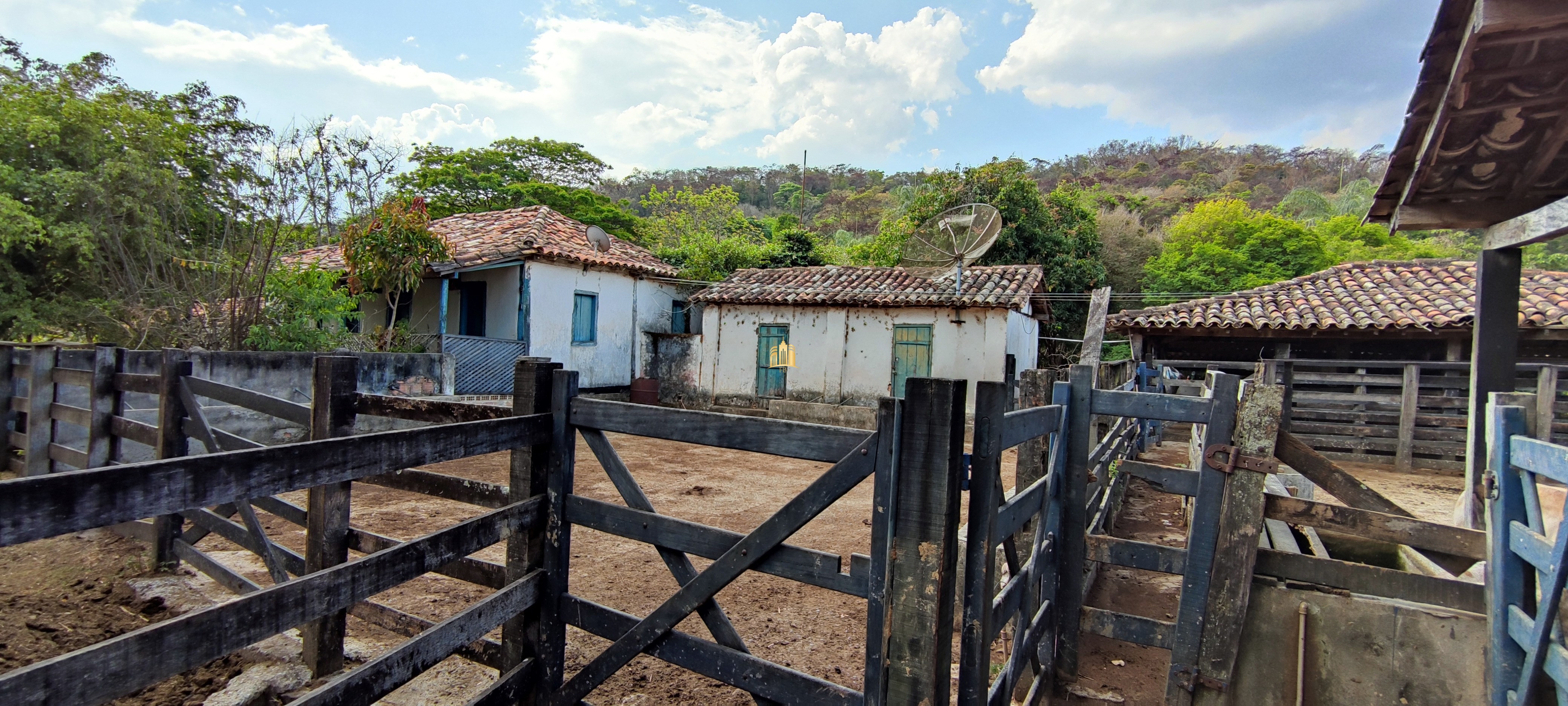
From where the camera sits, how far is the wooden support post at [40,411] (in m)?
5.27

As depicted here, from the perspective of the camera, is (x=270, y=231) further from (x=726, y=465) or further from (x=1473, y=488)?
(x=1473, y=488)

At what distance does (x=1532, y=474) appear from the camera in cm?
221

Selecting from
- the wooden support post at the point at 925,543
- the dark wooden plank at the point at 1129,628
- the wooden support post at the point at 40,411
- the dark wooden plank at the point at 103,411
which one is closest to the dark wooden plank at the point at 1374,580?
the dark wooden plank at the point at 1129,628

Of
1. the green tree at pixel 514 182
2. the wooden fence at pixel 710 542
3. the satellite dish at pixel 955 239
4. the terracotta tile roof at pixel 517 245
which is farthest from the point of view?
the green tree at pixel 514 182

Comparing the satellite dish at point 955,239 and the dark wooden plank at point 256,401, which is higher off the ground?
the satellite dish at point 955,239

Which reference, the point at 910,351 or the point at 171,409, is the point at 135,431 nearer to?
the point at 171,409

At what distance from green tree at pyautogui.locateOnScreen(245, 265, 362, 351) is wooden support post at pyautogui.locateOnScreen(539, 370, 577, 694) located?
834 cm

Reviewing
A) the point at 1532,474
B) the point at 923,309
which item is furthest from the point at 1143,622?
the point at 923,309

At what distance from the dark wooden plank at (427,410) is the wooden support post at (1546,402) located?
13.3 feet

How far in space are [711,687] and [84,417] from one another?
534cm

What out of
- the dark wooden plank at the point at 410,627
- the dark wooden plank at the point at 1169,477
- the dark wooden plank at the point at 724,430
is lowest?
the dark wooden plank at the point at 410,627

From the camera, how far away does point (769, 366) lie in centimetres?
1526

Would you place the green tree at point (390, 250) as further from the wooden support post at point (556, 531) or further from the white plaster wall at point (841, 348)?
the wooden support post at point (556, 531)

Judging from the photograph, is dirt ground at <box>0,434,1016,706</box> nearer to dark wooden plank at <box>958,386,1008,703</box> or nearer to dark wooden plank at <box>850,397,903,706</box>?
dark wooden plank at <box>958,386,1008,703</box>
